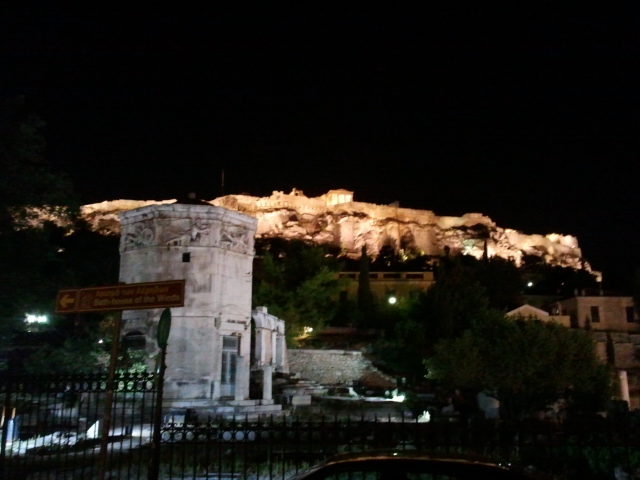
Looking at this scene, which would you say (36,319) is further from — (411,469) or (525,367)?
(525,367)

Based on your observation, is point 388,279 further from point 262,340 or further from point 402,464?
point 402,464

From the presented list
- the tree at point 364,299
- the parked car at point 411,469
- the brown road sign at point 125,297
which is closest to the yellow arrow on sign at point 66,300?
the brown road sign at point 125,297

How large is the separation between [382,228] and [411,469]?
326 feet

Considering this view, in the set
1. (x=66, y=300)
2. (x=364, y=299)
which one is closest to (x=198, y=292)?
(x=66, y=300)

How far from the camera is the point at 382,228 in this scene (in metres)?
103

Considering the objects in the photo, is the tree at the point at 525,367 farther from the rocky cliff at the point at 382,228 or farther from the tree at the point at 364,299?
the rocky cliff at the point at 382,228

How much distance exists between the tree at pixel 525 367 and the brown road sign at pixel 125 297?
19.5 metres

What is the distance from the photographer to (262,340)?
76.5 feet

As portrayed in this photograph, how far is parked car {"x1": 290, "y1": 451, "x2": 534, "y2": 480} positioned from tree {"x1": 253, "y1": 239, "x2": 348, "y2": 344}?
114 ft

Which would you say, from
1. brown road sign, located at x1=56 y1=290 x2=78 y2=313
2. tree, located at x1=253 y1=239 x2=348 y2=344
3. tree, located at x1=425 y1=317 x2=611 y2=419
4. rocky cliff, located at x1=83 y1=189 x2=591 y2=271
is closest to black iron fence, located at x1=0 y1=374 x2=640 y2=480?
brown road sign, located at x1=56 y1=290 x2=78 y2=313

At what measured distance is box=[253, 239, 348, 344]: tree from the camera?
42.1 metres

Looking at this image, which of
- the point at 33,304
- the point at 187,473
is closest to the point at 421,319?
the point at 33,304

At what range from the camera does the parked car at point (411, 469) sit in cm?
447

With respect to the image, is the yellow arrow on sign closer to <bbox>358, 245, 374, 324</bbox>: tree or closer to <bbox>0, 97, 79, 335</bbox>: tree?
<bbox>0, 97, 79, 335</bbox>: tree
